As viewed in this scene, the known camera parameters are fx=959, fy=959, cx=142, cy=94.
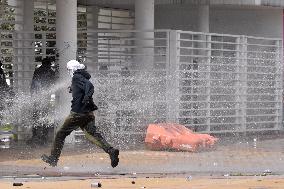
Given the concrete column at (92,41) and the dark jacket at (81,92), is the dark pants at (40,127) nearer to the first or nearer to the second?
the concrete column at (92,41)

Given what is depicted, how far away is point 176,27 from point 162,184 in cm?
1544

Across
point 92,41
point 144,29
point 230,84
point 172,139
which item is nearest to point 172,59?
point 144,29

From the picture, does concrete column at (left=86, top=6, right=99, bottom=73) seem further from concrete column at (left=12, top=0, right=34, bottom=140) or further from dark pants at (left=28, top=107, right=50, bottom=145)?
dark pants at (left=28, top=107, right=50, bottom=145)

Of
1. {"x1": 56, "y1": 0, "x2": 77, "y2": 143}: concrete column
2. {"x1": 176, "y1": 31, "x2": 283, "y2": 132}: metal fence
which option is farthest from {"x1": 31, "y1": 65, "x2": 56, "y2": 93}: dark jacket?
{"x1": 176, "y1": 31, "x2": 283, "y2": 132}: metal fence

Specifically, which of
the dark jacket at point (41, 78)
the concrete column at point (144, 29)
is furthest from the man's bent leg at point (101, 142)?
the concrete column at point (144, 29)

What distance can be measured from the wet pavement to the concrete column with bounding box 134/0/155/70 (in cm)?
330

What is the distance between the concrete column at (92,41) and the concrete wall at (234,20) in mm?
1851

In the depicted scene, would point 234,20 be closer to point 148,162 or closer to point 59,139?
point 148,162

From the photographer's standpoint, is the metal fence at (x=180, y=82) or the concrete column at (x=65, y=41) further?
the metal fence at (x=180, y=82)

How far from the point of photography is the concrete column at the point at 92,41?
2223 centimetres

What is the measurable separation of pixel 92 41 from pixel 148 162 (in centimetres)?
839

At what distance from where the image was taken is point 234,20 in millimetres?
28328

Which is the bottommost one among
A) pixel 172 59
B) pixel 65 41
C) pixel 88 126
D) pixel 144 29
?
pixel 88 126

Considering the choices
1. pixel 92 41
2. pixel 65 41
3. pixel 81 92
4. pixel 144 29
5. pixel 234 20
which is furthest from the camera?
pixel 234 20
